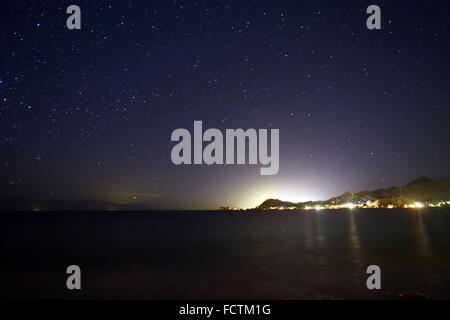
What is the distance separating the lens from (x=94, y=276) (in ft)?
53.4
